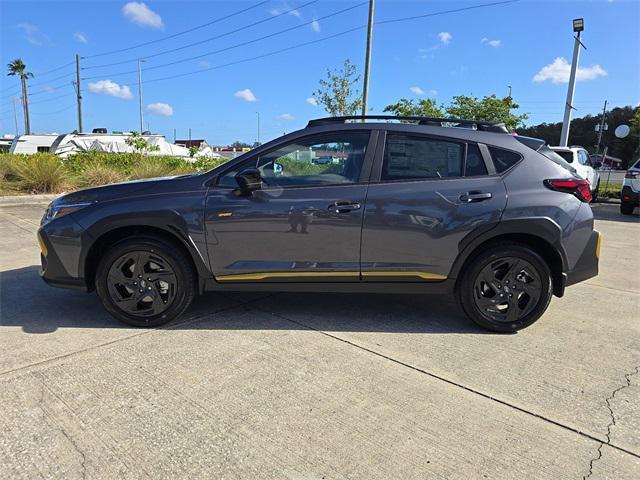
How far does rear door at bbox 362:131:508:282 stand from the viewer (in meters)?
3.56

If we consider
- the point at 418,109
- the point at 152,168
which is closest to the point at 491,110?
the point at 418,109

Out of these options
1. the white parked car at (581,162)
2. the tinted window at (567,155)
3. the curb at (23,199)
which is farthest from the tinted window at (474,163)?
the curb at (23,199)

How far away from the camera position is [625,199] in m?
11.8

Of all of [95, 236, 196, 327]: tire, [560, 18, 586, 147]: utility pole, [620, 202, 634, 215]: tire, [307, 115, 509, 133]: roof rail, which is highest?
[560, 18, 586, 147]: utility pole

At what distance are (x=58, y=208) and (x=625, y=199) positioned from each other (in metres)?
13.0

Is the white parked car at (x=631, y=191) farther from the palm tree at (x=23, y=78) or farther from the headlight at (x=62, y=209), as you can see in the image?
the palm tree at (x=23, y=78)

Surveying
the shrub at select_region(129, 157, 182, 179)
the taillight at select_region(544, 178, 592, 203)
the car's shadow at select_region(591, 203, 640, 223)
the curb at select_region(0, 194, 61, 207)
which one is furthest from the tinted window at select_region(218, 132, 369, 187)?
the shrub at select_region(129, 157, 182, 179)

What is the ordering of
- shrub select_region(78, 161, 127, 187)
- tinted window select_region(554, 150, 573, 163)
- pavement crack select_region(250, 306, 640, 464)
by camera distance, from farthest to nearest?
1. shrub select_region(78, 161, 127, 187)
2. tinted window select_region(554, 150, 573, 163)
3. pavement crack select_region(250, 306, 640, 464)

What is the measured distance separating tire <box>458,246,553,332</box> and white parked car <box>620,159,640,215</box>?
33.2ft

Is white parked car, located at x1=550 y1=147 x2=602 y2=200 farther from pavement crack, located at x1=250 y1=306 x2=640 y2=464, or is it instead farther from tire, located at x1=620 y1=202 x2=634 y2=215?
pavement crack, located at x1=250 y1=306 x2=640 y2=464

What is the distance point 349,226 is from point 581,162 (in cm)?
1216

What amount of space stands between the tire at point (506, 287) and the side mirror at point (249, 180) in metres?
1.85

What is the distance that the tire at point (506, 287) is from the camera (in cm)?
365

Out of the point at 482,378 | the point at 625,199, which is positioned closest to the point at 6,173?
the point at 482,378
